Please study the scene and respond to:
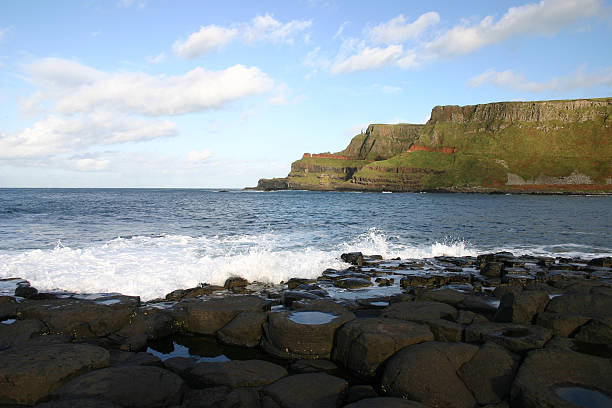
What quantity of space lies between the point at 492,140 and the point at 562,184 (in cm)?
4738

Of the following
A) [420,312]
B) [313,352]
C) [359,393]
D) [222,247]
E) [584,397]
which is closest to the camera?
[584,397]

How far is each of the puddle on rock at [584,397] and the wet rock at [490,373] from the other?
68 centimetres

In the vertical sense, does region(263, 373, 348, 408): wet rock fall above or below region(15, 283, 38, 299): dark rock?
above

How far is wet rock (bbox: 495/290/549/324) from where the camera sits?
334 inches

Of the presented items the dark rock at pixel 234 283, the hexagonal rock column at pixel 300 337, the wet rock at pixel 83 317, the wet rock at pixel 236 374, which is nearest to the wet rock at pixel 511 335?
the hexagonal rock column at pixel 300 337

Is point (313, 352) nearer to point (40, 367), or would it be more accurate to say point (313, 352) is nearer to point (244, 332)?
point (244, 332)

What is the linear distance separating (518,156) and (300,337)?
17899cm

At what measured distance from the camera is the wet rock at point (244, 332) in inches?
325

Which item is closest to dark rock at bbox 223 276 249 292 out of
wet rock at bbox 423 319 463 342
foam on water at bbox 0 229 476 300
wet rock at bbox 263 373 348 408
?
foam on water at bbox 0 229 476 300

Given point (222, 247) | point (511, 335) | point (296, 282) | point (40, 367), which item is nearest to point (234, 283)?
point (296, 282)

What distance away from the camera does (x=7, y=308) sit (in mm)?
9883

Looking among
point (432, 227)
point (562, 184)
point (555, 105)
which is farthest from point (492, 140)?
point (432, 227)

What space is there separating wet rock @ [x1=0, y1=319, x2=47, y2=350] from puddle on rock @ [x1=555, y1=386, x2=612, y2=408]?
32.3 feet

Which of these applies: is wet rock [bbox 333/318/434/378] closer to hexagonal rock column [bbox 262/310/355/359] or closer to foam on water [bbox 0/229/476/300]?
hexagonal rock column [bbox 262/310/355/359]
